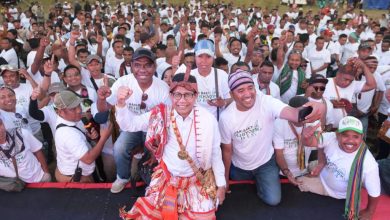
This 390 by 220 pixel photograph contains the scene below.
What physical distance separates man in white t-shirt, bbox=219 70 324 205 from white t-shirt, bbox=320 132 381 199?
0.61m

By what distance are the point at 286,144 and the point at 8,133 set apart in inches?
133

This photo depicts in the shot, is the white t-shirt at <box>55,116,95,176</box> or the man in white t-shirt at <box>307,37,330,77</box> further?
the man in white t-shirt at <box>307,37,330,77</box>

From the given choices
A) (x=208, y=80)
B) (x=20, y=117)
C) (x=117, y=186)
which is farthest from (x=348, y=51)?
(x=20, y=117)

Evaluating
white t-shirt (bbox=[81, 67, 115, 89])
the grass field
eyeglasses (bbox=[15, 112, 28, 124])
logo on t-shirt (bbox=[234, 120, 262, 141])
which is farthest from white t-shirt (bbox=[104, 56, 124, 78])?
the grass field

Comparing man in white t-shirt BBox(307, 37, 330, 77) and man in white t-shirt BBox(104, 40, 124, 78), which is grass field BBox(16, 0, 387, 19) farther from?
man in white t-shirt BBox(104, 40, 124, 78)

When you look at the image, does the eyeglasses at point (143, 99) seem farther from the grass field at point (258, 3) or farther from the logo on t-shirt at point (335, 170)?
the grass field at point (258, 3)

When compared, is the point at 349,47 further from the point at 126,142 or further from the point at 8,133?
the point at 8,133

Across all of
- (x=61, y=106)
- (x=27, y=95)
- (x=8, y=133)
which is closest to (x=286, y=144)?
(x=61, y=106)

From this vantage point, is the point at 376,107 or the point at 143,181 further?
the point at 376,107

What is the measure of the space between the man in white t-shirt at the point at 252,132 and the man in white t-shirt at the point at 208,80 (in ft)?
2.92

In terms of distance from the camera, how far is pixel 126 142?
3859mm

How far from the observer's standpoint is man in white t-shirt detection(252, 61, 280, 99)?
5.24m

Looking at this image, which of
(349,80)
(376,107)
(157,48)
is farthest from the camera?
(157,48)

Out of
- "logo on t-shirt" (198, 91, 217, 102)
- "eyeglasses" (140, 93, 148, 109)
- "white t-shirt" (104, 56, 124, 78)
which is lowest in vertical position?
"logo on t-shirt" (198, 91, 217, 102)
